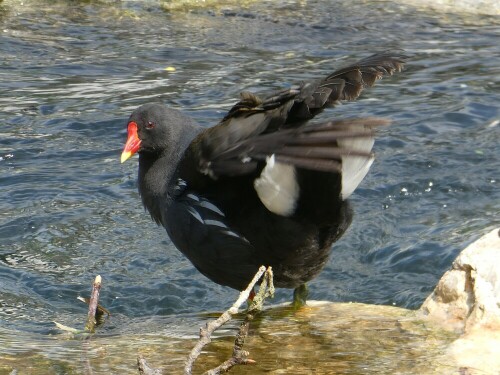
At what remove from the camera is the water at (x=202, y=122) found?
17.7ft

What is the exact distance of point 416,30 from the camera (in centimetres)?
972

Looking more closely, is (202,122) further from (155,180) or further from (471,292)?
(471,292)

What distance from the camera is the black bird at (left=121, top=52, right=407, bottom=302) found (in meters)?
3.54

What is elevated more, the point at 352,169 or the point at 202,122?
the point at 352,169

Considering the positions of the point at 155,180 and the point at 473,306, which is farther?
the point at 155,180

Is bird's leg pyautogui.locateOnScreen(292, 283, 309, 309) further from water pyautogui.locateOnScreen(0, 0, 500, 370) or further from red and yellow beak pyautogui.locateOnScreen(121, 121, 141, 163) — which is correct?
red and yellow beak pyautogui.locateOnScreen(121, 121, 141, 163)

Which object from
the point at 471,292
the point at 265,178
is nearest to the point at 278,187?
the point at 265,178

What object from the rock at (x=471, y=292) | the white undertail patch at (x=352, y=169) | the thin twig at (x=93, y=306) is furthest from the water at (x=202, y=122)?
the white undertail patch at (x=352, y=169)

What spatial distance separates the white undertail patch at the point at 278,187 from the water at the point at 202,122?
3.89 ft

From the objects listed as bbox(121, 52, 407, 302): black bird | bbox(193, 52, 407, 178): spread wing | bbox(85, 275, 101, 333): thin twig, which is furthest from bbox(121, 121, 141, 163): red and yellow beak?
bbox(85, 275, 101, 333): thin twig

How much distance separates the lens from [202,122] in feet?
24.2

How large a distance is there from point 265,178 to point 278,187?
0.22 ft

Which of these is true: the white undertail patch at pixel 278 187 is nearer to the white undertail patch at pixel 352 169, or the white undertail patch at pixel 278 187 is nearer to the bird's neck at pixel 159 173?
the white undertail patch at pixel 352 169

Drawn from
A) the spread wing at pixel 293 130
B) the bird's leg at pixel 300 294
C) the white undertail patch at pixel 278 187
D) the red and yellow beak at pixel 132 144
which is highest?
the spread wing at pixel 293 130
